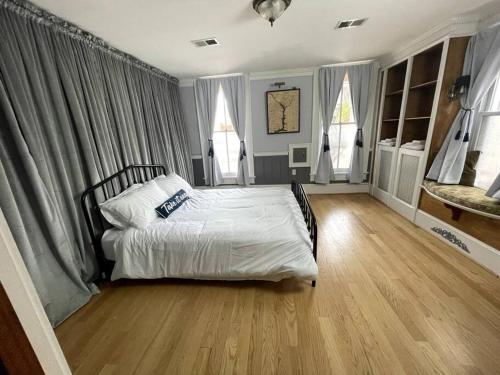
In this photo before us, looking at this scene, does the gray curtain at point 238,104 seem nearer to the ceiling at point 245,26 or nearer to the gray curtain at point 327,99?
the ceiling at point 245,26

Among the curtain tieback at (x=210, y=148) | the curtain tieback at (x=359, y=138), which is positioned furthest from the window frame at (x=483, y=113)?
the curtain tieback at (x=210, y=148)

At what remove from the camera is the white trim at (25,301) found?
0.44 metres

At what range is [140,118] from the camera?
2697 mm

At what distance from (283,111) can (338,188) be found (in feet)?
6.23

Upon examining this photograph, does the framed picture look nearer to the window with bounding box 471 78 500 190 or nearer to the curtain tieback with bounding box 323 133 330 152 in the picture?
the curtain tieback with bounding box 323 133 330 152

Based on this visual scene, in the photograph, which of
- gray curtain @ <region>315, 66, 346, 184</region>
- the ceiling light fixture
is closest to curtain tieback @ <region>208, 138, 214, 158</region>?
gray curtain @ <region>315, 66, 346, 184</region>

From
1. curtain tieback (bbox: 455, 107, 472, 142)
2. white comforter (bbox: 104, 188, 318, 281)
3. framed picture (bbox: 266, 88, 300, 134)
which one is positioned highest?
framed picture (bbox: 266, 88, 300, 134)

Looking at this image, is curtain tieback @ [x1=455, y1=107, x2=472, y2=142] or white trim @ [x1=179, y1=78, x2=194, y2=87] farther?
white trim @ [x1=179, y1=78, x2=194, y2=87]

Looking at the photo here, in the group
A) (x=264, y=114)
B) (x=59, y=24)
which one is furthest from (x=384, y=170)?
(x=59, y=24)

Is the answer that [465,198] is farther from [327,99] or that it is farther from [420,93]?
[327,99]

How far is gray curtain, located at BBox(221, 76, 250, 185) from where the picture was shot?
151 inches

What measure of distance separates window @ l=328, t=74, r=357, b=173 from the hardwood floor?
7.51ft

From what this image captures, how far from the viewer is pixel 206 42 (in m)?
2.38

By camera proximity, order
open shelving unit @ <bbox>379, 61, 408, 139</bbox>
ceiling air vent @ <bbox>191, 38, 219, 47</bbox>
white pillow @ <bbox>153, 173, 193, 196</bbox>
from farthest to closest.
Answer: open shelving unit @ <bbox>379, 61, 408, 139</bbox> → white pillow @ <bbox>153, 173, 193, 196</bbox> → ceiling air vent @ <bbox>191, 38, 219, 47</bbox>
